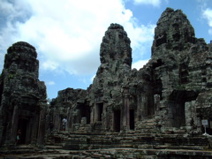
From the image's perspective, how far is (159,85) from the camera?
21422 millimetres

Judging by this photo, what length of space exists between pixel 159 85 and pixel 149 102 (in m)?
2.15

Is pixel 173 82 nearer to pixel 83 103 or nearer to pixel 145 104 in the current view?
pixel 145 104

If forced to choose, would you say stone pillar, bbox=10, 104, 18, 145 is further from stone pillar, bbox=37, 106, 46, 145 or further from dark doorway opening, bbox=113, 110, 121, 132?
dark doorway opening, bbox=113, 110, 121, 132

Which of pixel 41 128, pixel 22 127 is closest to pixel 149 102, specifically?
pixel 41 128

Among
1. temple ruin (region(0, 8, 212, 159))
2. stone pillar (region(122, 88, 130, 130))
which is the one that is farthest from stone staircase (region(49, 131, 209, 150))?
stone pillar (region(122, 88, 130, 130))

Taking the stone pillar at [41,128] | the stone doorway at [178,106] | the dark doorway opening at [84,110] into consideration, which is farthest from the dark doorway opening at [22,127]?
the dark doorway opening at [84,110]

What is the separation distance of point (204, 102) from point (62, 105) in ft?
95.9

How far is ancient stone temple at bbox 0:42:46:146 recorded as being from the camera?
1492cm

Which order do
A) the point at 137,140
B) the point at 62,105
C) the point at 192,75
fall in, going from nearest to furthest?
the point at 137,140 < the point at 192,75 < the point at 62,105

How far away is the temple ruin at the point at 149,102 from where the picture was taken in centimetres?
1279

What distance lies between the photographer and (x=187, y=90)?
17.7 metres

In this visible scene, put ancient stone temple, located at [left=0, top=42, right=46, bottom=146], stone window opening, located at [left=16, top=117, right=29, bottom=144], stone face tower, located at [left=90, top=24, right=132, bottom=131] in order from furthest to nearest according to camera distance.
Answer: stone face tower, located at [left=90, top=24, right=132, bottom=131] → stone window opening, located at [left=16, top=117, right=29, bottom=144] → ancient stone temple, located at [left=0, top=42, right=46, bottom=146]

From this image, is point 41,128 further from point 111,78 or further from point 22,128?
point 111,78

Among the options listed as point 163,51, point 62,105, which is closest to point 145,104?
point 163,51
